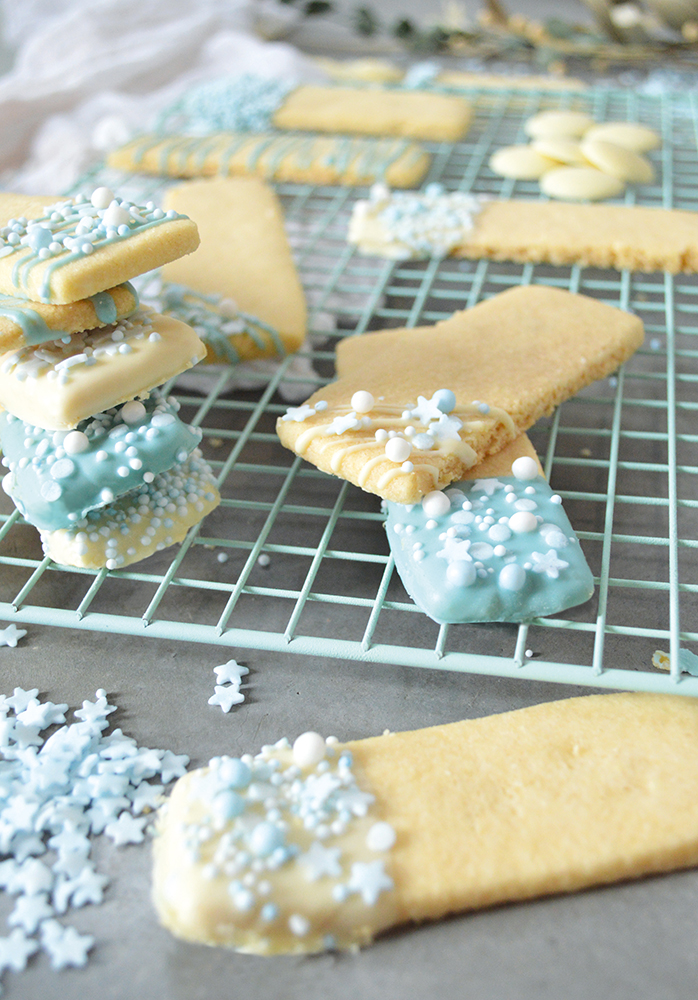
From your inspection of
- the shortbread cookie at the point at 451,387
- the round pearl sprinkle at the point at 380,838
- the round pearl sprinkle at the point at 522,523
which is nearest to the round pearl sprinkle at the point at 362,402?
the shortbread cookie at the point at 451,387

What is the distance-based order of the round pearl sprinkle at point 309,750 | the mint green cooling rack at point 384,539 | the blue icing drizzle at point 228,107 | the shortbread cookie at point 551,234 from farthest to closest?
the blue icing drizzle at point 228,107 → the shortbread cookie at point 551,234 → the mint green cooling rack at point 384,539 → the round pearl sprinkle at point 309,750

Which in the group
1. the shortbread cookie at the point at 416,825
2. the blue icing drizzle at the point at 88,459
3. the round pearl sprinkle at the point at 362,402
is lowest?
the shortbread cookie at the point at 416,825

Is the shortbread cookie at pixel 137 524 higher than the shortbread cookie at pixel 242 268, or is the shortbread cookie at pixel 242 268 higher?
the shortbread cookie at pixel 242 268

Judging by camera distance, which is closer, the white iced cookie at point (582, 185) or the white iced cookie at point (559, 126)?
the white iced cookie at point (582, 185)

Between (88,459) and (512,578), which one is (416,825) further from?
(88,459)

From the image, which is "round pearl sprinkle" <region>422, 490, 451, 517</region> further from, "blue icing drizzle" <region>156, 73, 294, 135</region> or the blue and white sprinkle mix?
"blue icing drizzle" <region>156, 73, 294, 135</region>

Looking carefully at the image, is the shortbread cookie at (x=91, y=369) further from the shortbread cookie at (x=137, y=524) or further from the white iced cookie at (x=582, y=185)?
the white iced cookie at (x=582, y=185)

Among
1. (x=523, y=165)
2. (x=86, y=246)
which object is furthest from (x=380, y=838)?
(x=523, y=165)
